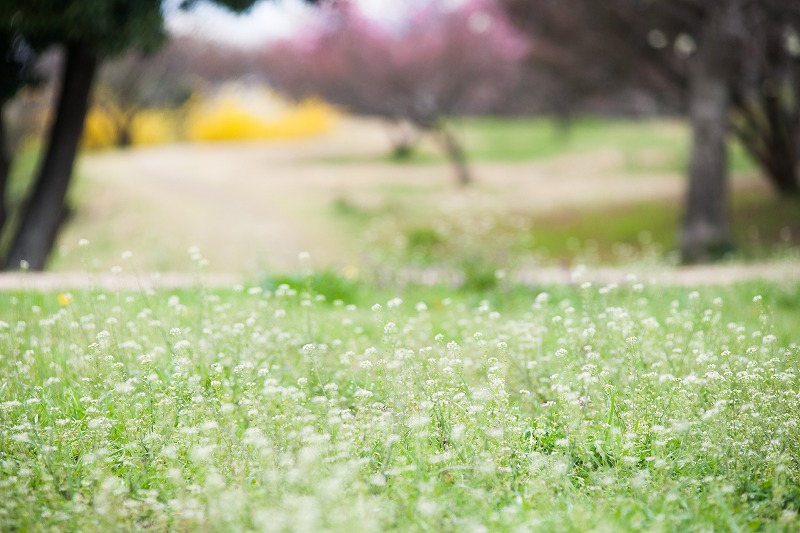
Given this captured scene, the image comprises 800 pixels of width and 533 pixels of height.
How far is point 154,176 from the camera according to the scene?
1920cm

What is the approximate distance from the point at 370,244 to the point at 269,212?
369 cm

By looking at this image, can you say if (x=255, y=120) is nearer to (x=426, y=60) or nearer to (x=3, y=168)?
(x=426, y=60)

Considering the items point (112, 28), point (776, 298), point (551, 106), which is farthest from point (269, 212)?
point (551, 106)

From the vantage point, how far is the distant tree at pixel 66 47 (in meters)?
8.27

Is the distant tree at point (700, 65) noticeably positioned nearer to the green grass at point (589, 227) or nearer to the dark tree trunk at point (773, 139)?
the dark tree trunk at point (773, 139)

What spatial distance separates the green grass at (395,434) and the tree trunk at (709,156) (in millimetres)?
7961

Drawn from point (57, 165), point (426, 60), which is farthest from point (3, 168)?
point (426, 60)

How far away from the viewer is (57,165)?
Answer: 10227 millimetres

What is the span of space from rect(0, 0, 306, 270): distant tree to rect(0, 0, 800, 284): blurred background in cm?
3

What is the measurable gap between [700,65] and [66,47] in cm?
996

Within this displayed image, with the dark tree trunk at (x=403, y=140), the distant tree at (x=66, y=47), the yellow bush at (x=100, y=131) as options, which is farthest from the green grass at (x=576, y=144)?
the distant tree at (x=66, y=47)

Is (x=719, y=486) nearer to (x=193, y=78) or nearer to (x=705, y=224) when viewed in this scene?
(x=705, y=224)

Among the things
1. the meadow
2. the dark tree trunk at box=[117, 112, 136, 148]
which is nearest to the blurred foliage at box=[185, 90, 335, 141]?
the dark tree trunk at box=[117, 112, 136, 148]

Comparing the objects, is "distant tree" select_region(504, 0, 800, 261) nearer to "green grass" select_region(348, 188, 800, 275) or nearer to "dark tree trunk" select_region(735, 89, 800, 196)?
"dark tree trunk" select_region(735, 89, 800, 196)
